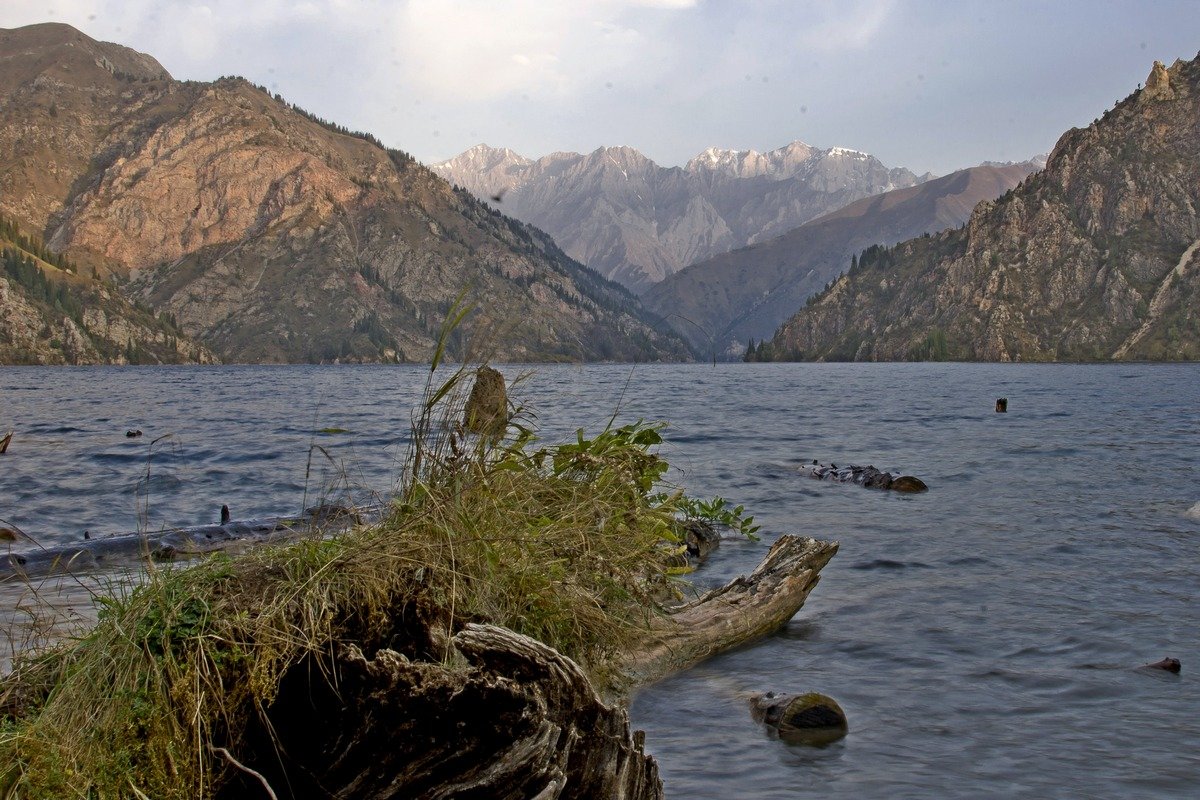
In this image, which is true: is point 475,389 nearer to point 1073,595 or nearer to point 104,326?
point 1073,595

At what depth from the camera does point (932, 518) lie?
1628cm

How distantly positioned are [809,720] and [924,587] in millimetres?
5179

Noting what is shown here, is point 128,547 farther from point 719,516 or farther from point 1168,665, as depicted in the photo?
point 1168,665

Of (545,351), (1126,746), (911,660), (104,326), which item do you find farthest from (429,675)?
(104,326)

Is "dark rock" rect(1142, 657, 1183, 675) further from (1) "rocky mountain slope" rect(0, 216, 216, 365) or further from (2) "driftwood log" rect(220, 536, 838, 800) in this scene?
(1) "rocky mountain slope" rect(0, 216, 216, 365)

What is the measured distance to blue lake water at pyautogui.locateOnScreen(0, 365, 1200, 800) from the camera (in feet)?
20.1

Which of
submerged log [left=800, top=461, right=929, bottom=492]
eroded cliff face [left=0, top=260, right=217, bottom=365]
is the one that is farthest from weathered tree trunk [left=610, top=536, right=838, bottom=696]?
eroded cliff face [left=0, top=260, right=217, bottom=365]

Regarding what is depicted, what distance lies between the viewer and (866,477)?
2131 cm

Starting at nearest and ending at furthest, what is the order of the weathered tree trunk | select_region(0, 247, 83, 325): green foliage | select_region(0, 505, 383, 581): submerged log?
the weathered tree trunk, select_region(0, 505, 383, 581): submerged log, select_region(0, 247, 83, 325): green foliage

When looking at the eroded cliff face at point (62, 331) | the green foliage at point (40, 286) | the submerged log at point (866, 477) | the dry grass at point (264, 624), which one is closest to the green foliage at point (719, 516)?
the submerged log at point (866, 477)

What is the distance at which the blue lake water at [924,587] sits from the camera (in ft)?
20.1

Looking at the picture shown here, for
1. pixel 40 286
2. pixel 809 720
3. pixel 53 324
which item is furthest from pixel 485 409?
pixel 40 286

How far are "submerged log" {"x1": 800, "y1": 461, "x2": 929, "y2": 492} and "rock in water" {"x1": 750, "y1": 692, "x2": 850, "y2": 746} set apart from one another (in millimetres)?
14160

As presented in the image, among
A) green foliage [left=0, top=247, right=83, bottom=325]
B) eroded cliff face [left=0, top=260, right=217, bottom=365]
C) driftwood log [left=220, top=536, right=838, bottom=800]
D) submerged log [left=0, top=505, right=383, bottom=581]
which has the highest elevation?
green foliage [left=0, top=247, right=83, bottom=325]
